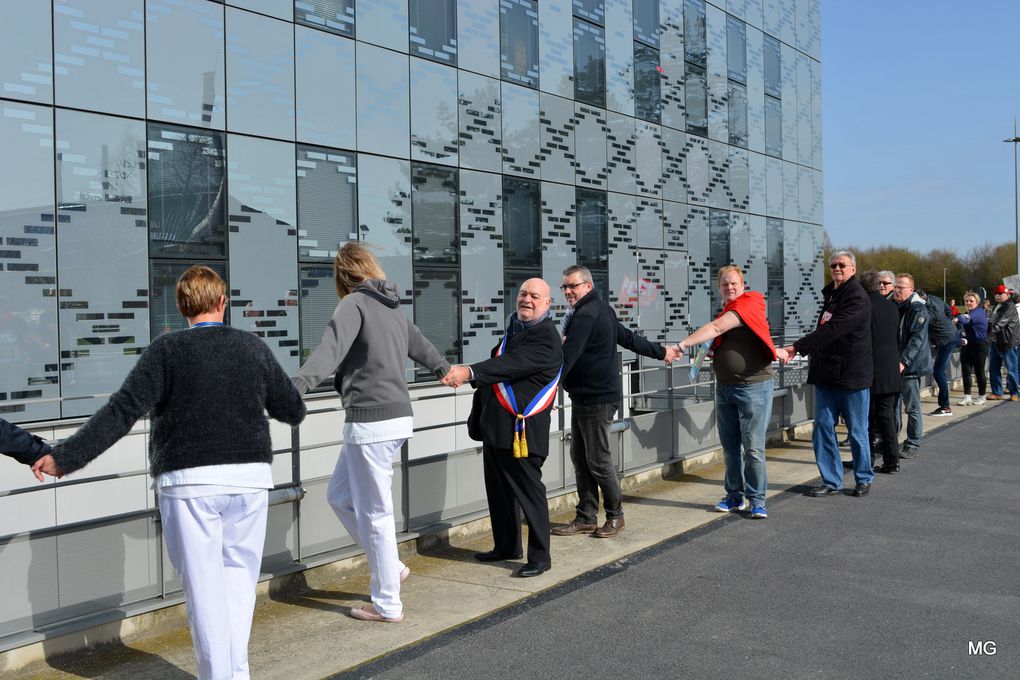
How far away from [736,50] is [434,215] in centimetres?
1213

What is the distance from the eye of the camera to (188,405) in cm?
369

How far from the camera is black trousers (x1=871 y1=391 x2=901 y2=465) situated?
918 cm

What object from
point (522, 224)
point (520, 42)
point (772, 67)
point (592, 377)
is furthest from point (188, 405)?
point (772, 67)

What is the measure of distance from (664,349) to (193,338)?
184 inches

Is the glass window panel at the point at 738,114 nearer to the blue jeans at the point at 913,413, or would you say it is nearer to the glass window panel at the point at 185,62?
the blue jeans at the point at 913,413

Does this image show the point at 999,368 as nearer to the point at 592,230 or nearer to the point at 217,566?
the point at 592,230

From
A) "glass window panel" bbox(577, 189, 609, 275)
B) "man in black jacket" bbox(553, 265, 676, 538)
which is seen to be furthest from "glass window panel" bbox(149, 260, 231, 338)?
"glass window panel" bbox(577, 189, 609, 275)

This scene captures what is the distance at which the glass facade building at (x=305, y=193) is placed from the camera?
6.48m

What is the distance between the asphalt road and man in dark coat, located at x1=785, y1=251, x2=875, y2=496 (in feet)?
2.13

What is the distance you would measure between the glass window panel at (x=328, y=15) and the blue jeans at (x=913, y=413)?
8072 mm

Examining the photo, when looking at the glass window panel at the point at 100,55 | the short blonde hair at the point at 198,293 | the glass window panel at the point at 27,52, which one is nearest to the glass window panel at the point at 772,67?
the glass window panel at the point at 100,55

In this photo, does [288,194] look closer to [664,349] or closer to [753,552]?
[664,349]

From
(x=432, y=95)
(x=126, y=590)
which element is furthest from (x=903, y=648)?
(x=432, y=95)

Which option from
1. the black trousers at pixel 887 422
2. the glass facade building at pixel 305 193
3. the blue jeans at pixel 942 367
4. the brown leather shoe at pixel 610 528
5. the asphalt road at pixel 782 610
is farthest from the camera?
the blue jeans at pixel 942 367
